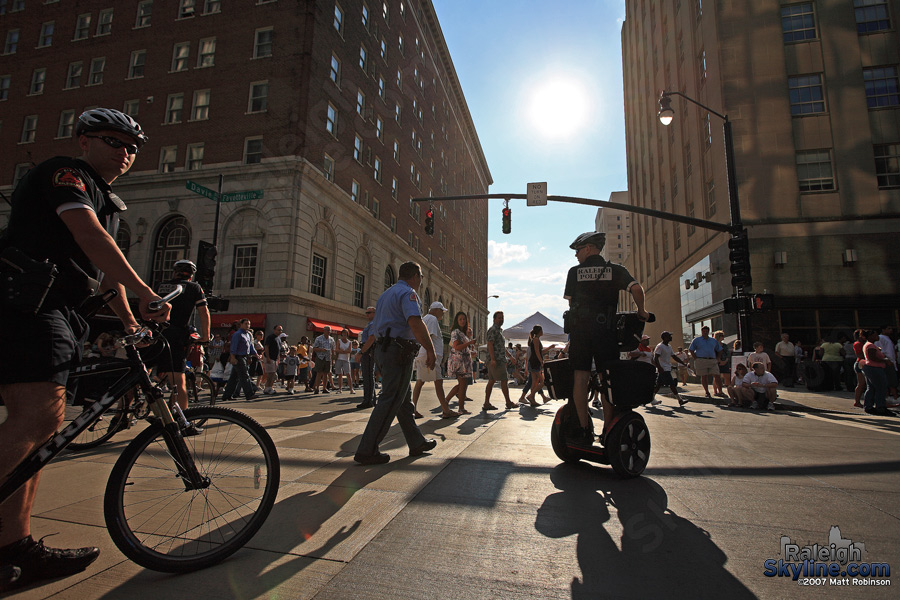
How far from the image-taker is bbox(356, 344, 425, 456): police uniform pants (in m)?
3.83

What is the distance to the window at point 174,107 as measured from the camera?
24.0 meters

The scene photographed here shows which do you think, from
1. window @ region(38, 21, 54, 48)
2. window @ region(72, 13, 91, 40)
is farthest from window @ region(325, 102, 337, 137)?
window @ region(38, 21, 54, 48)

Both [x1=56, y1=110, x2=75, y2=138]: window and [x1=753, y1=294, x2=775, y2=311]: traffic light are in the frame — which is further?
[x1=56, y1=110, x2=75, y2=138]: window

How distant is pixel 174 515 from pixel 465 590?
157 centimetres

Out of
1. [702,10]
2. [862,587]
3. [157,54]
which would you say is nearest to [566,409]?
[862,587]

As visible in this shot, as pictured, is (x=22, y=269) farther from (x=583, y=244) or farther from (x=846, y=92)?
(x=846, y=92)

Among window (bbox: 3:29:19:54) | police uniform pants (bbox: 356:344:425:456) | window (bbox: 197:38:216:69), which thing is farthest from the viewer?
A: window (bbox: 3:29:19:54)

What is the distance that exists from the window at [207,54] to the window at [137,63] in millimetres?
3569

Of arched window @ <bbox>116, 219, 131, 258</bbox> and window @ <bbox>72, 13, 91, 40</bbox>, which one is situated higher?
window @ <bbox>72, 13, 91, 40</bbox>

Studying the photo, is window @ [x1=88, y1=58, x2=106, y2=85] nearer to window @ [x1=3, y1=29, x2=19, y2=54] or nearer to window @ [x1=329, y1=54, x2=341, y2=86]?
window @ [x1=3, y1=29, x2=19, y2=54]

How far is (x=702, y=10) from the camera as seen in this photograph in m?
21.8

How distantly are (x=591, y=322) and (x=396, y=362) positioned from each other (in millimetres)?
1716

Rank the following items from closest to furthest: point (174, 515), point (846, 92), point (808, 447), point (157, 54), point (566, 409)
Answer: point (174, 515) < point (566, 409) < point (808, 447) < point (846, 92) < point (157, 54)

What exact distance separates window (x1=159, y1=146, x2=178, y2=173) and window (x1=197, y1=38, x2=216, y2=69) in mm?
4813
